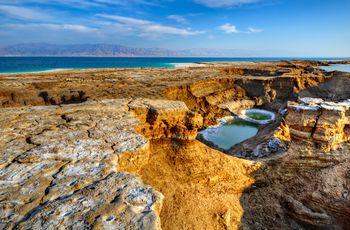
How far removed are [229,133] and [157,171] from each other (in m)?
14.4

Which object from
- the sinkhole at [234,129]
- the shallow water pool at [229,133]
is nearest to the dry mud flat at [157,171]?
the shallow water pool at [229,133]

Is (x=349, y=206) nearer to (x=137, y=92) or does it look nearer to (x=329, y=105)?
(x=329, y=105)

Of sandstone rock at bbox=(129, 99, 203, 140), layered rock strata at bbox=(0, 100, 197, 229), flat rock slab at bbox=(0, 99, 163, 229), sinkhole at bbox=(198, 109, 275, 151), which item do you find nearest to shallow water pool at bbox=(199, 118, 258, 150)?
sinkhole at bbox=(198, 109, 275, 151)

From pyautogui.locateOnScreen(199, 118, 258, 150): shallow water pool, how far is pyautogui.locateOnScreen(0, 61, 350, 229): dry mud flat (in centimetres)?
266

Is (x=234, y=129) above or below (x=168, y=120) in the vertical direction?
below

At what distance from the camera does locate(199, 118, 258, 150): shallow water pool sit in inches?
725

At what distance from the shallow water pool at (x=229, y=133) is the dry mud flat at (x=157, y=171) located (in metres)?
2.66

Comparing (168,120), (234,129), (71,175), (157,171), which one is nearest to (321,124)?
(168,120)

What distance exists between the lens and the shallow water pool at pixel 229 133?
18.4 metres

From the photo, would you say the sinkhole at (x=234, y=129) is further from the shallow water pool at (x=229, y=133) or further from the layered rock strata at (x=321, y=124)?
the layered rock strata at (x=321, y=124)

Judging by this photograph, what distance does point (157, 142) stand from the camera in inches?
321

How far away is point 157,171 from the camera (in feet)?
23.7

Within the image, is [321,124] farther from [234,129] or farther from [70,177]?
[70,177]

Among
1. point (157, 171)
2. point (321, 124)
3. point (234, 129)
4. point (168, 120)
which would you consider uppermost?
point (168, 120)
